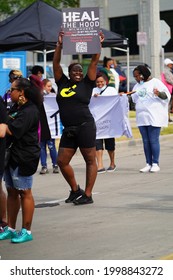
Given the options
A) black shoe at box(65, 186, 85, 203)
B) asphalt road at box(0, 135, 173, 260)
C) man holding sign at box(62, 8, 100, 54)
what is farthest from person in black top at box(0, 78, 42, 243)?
man holding sign at box(62, 8, 100, 54)

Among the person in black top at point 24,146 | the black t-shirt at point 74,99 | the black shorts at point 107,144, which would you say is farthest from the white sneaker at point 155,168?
the person in black top at point 24,146

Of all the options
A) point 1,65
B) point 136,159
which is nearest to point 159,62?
point 1,65

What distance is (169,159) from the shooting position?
1667 centimetres

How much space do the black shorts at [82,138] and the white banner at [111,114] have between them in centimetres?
479

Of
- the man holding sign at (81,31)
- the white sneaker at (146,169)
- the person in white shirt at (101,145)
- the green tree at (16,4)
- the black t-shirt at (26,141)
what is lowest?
the white sneaker at (146,169)

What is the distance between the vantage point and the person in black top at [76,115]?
11.2 m

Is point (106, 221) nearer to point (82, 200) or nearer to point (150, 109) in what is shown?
point (82, 200)

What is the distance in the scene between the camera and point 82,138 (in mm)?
11297

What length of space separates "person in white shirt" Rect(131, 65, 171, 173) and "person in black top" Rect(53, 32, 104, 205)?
10.2 ft

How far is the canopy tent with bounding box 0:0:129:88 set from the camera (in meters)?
18.9

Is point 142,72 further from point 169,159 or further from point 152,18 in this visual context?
point 152,18

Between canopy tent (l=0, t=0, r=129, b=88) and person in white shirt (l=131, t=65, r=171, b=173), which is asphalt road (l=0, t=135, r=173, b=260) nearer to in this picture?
person in white shirt (l=131, t=65, r=171, b=173)

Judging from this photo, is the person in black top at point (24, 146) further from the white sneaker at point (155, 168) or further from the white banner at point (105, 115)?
the white banner at point (105, 115)
